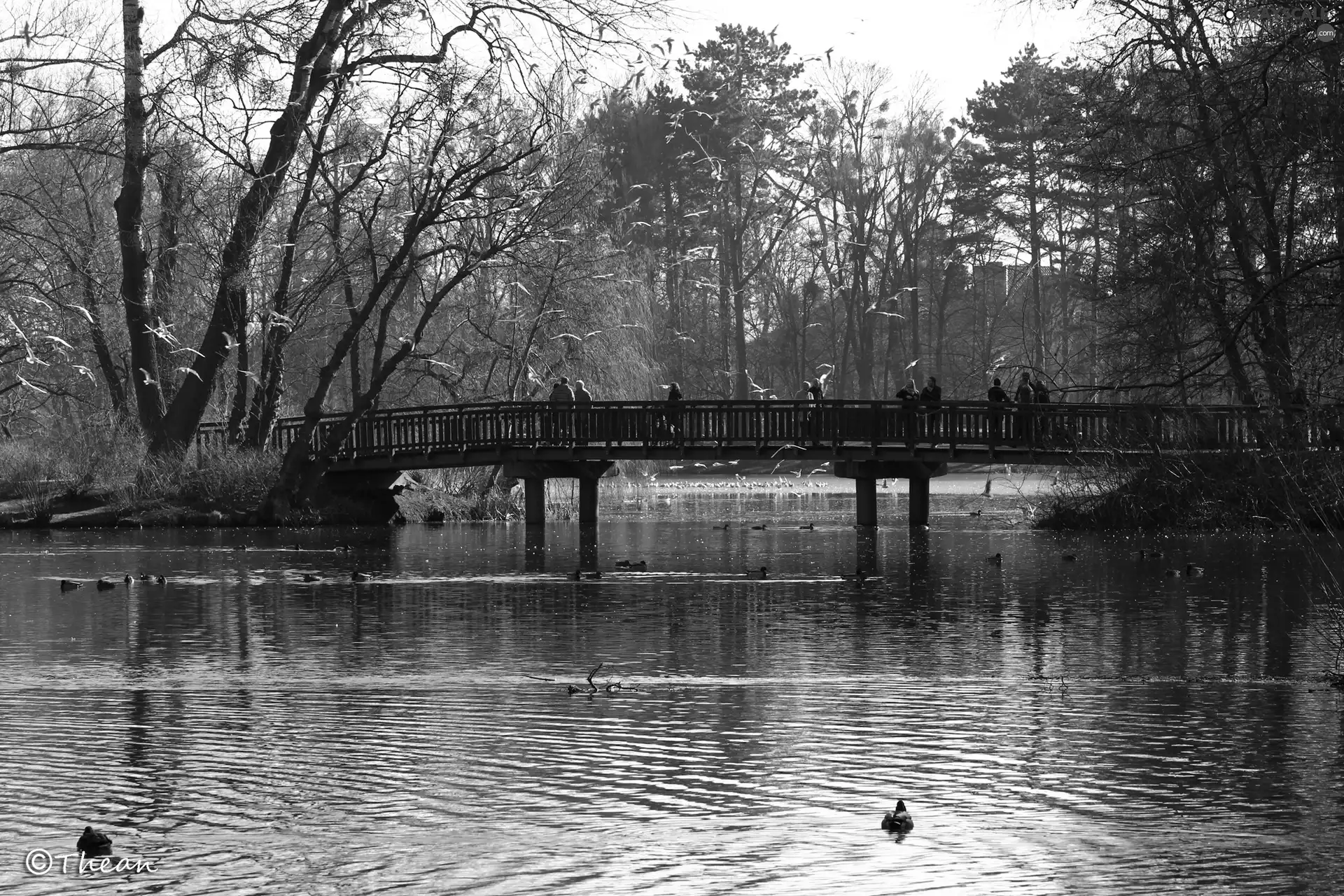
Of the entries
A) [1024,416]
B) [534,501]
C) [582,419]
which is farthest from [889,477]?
[534,501]

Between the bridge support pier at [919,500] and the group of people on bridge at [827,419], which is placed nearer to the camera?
the group of people on bridge at [827,419]

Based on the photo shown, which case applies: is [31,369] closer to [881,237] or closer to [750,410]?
[750,410]

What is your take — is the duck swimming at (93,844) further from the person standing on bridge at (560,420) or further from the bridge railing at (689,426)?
the person standing on bridge at (560,420)

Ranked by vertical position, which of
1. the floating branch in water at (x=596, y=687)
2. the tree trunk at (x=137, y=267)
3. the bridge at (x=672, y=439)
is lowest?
the floating branch in water at (x=596, y=687)

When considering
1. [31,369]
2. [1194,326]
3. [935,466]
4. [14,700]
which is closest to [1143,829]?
[14,700]

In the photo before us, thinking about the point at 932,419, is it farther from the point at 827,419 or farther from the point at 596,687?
the point at 596,687

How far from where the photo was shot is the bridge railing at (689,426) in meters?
35.1

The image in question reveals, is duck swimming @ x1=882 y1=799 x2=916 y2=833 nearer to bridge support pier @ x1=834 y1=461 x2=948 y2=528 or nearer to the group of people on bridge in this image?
the group of people on bridge

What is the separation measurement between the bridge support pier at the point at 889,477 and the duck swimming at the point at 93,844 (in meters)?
28.0

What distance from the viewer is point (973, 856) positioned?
8.57 meters

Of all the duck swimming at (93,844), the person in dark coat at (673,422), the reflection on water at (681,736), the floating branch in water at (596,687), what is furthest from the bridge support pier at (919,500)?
the duck swimming at (93,844)

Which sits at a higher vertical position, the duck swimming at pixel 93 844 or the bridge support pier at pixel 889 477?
the bridge support pier at pixel 889 477

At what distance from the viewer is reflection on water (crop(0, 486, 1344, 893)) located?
8539 mm

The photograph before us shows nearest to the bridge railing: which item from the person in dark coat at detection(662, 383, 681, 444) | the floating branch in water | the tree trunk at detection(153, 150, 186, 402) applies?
the person in dark coat at detection(662, 383, 681, 444)
